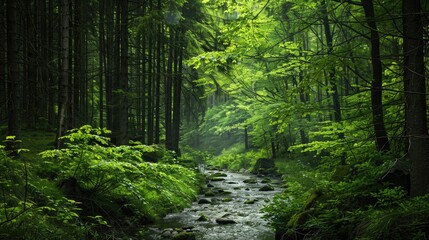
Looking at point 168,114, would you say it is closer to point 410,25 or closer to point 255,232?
point 255,232

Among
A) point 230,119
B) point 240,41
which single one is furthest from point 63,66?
point 230,119

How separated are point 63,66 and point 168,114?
1028 cm

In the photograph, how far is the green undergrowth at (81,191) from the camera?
5.08m

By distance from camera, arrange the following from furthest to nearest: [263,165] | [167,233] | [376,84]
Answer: [263,165], [167,233], [376,84]

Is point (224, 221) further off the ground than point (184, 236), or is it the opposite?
point (184, 236)

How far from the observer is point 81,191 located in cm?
770

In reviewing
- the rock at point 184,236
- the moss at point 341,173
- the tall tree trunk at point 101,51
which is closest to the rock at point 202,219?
the rock at point 184,236

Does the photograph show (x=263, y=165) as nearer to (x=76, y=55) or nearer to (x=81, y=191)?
(x=76, y=55)

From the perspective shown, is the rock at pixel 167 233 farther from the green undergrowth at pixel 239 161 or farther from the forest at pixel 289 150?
the green undergrowth at pixel 239 161

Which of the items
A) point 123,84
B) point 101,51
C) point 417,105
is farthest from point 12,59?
point 101,51

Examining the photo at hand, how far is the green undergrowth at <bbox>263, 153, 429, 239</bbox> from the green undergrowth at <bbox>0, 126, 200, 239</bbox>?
10.4 feet

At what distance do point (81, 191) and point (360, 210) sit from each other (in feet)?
19.2

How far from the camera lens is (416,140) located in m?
5.08

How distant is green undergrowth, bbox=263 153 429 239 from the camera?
4453mm
